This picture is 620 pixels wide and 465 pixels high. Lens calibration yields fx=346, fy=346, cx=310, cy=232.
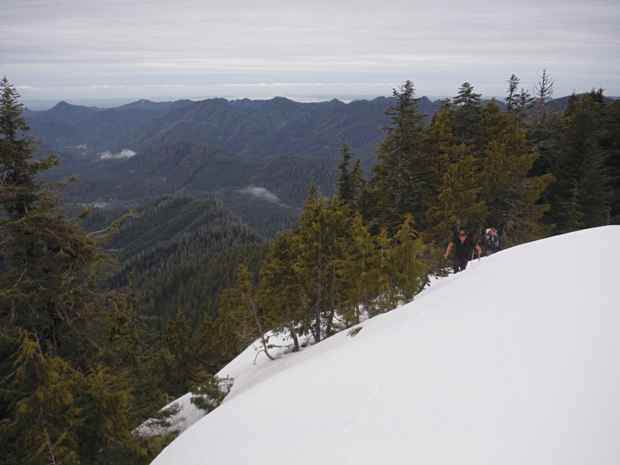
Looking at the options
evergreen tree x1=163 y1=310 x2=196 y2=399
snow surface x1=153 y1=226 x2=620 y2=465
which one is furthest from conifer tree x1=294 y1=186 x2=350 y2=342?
evergreen tree x1=163 y1=310 x2=196 y2=399

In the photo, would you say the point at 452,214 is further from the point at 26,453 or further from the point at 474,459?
the point at 26,453

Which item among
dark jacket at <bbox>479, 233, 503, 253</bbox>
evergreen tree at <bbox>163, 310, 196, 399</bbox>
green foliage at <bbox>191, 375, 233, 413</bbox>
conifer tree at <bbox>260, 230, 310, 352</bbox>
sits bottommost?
evergreen tree at <bbox>163, 310, 196, 399</bbox>

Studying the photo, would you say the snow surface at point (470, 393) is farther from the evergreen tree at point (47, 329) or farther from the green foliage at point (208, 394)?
the green foliage at point (208, 394)

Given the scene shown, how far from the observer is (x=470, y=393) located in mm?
3842

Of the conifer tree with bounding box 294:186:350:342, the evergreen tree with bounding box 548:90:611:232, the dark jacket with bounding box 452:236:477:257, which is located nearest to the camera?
the dark jacket with bounding box 452:236:477:257

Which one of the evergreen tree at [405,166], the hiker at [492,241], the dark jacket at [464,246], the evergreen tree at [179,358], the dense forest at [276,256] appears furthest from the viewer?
the evergreen tree at [179,358]

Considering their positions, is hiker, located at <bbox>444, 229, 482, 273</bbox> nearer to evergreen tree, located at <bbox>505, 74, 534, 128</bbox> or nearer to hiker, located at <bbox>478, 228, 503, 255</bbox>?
hiker, located at <bbox>478, 228, 503, 255</bbox>

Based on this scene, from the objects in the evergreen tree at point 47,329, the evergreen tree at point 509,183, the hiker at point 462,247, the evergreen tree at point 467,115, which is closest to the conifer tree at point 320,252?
the hiker at point 462,247

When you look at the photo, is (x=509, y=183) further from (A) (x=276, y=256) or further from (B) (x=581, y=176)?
(A) (x=276, y=256)

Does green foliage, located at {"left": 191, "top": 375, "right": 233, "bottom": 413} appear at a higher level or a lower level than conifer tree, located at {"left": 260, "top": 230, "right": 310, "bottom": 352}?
lower

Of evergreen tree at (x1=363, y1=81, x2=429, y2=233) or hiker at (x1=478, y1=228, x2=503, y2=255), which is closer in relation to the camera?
hiker at (x1=478, y1=228, x2=503, y2=255)

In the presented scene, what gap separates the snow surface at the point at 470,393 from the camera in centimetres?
308

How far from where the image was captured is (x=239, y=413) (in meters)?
6.46

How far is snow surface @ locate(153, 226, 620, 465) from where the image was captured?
3.08 metres
